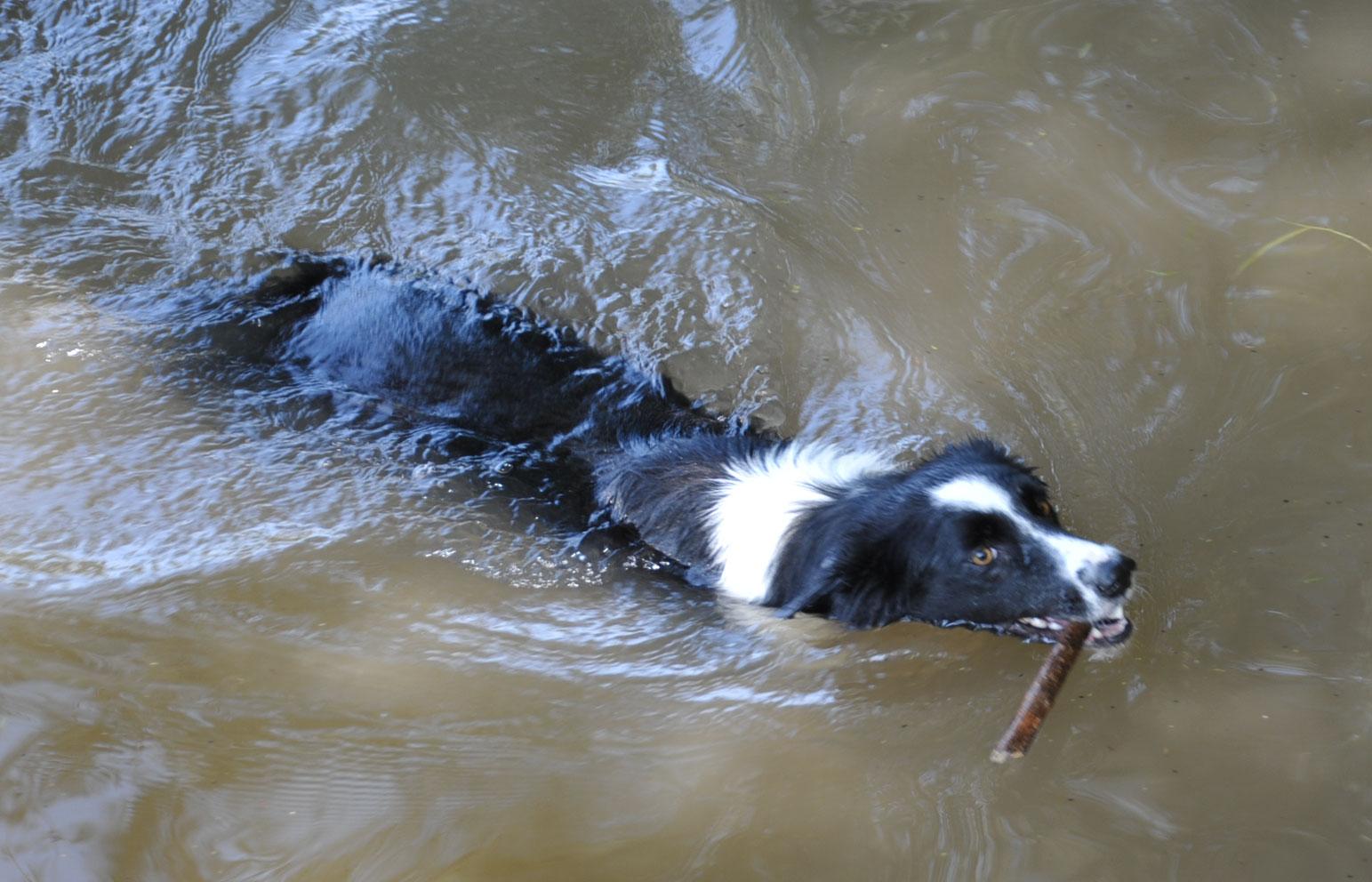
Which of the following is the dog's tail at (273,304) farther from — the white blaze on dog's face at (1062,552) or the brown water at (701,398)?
the white blaze on dog's face at (1062,552)

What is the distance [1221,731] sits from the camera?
126 inches

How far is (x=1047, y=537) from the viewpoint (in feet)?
10.7

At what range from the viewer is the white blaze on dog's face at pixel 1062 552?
3.18 metres

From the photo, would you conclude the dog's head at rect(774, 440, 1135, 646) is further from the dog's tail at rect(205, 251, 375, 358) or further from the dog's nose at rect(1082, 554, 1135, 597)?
the dog's tail at rect(205, 251, 375, 358)

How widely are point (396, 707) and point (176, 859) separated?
70 centimetres

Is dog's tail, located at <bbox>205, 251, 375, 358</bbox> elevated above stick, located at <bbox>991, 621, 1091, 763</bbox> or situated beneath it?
elevated above

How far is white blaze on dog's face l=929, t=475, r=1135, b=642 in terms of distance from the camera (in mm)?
3180

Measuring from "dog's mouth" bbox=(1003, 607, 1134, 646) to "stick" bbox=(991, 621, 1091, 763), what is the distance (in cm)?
3

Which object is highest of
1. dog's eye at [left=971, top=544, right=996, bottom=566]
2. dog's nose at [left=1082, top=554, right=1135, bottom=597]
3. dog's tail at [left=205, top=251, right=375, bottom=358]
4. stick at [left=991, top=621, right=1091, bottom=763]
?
dog's tail at [left=205, top=251, right=375, bottom=358]

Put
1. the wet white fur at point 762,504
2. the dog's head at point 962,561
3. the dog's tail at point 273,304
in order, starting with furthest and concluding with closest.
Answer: the dog's tail at point 273,304 → the wet white fur at point 762,504 → the dog's head at point 962,561

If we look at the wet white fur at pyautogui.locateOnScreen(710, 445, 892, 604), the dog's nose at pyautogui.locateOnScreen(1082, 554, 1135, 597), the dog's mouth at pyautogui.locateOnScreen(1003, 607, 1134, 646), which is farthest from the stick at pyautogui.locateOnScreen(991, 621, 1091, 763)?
the wet white fur at pyautogui.locateOnScreen(710, 445, 892, 604)

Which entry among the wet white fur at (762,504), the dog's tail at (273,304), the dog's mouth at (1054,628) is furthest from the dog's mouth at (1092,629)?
the dog's tail at (273,304)

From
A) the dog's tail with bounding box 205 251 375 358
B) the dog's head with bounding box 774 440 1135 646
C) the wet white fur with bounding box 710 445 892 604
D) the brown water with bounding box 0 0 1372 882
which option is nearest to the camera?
the brown water with bounding box 0 0 1372 882

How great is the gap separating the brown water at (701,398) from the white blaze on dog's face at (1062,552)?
243 millimetres
